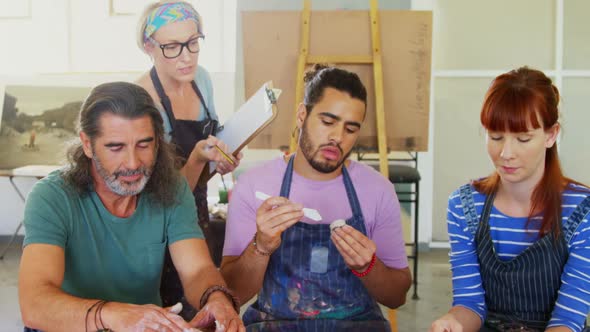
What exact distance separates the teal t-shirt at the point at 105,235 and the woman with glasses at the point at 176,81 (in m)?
0.36

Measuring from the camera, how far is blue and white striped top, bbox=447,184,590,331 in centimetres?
162

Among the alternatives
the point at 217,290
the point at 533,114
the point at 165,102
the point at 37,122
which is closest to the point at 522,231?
the point at 533,114

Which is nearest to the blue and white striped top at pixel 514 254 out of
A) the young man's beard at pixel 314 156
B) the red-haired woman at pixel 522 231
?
the red-haired woman at pixel 522 231

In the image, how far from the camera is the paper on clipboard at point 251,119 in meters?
2.02

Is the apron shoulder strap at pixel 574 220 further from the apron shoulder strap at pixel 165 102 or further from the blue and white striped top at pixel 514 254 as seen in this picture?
the apron shoulder strap at pixel 165 102

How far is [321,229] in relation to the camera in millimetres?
1924

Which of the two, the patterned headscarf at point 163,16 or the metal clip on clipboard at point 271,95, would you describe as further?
the patterned headscarf at point 163,16

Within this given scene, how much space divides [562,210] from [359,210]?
2.01ft

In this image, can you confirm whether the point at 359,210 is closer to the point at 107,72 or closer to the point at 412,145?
the point at 412,145

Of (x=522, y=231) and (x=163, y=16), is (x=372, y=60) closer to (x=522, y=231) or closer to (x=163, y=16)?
(x=163, y=16)

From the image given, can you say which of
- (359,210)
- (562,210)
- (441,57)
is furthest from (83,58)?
(562,210)

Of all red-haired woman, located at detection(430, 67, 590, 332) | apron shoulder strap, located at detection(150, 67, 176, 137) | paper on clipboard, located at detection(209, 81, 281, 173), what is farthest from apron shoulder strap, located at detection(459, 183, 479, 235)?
apron shoulder strap, located at detection(150, 67, 176, 137)

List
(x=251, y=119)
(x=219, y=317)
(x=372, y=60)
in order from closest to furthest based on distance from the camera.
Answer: (x=219, y=317) → (x=251, y=119) → (x=372, y=60)

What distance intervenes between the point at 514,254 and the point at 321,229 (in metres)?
0.59
